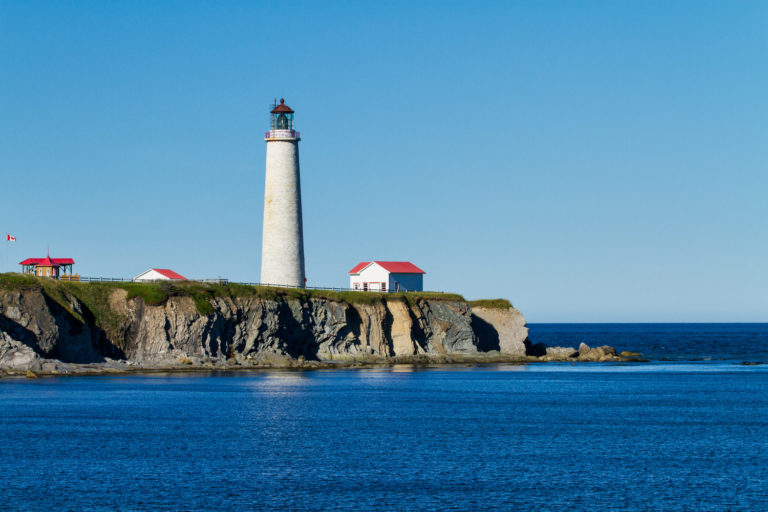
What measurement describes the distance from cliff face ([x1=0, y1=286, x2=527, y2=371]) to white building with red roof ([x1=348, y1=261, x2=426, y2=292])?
6584 mm

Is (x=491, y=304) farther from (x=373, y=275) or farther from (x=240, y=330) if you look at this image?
(x=240, y=330)

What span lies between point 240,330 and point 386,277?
22364mm

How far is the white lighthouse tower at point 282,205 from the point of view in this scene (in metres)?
76.2

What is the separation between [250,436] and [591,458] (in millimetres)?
13248

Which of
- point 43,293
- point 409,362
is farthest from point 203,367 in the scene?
point 409,362

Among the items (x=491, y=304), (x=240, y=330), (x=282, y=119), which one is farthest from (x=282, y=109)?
(x=491, y=304)

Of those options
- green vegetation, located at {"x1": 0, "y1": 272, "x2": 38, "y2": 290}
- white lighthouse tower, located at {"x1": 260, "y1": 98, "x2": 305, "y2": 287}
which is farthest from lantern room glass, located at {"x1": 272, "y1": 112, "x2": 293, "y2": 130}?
green vegetation, located at {"x1": 0, "y1": 272, "x2": 38, "y2": 290}

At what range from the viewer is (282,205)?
2997 inches

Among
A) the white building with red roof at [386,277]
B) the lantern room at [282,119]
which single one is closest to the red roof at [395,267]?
the white building with red roof at [386,277]

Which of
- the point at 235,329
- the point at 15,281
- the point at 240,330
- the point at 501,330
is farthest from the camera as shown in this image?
the point at 501,330

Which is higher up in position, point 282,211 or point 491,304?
point 282,211

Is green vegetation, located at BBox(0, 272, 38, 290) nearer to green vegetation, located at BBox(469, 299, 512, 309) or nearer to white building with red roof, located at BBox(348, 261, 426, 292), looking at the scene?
white building with red roof, located at BBox(348, 261, 426, 292)

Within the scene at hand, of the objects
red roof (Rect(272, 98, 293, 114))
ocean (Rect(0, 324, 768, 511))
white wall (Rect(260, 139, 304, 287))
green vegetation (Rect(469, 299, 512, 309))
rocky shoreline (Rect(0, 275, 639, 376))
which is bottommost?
ocean (Rect(0, 324, 768, 511))

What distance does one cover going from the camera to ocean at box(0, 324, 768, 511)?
2823cm
